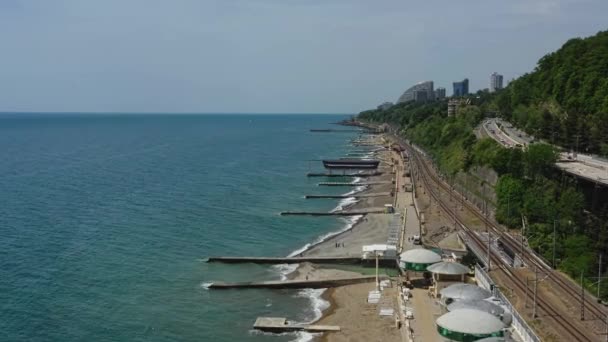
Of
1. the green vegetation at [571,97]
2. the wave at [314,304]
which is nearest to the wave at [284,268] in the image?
the wave at [314,304]

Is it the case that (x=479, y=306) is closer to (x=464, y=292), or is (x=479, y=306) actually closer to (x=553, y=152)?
(x=464, y=292)

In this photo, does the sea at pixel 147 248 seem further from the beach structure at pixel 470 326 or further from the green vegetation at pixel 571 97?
the green vegetation at pixel 571 97

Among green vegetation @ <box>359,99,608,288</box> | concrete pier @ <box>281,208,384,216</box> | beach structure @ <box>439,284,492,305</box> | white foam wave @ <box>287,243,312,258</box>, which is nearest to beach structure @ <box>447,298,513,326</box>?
beach structure @ <box>439,284,492,305</box>

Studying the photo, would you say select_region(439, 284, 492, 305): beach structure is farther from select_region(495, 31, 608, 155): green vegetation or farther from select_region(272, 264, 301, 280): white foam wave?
select_region(495, 31, 608, 155): green vegetation

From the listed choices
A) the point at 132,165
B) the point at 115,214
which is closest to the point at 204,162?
the point at 132,165

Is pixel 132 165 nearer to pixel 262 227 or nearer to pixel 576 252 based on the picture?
pixel 262 227

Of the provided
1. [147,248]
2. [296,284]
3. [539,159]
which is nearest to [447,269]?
[296,284]
